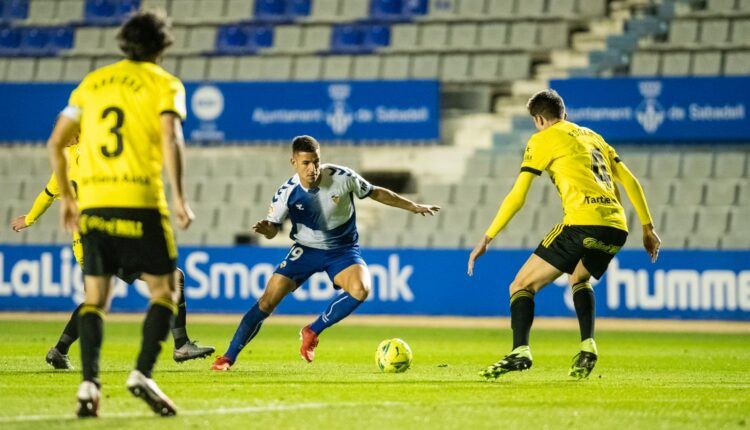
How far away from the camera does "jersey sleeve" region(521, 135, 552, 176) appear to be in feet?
29.8

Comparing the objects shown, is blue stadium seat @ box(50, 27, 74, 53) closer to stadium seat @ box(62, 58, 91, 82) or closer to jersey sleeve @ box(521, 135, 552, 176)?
stadium seat @ box(62, 58, 91, 82)

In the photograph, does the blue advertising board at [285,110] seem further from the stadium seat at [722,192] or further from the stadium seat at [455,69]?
the stadium seat at [722,192]

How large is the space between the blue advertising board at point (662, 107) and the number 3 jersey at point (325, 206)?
1170 cm

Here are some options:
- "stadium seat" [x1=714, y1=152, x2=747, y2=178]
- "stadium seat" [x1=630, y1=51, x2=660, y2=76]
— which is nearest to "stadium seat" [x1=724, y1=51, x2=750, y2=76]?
"stadium seat" [x1=630, y1=51, x2=660, y2=76]

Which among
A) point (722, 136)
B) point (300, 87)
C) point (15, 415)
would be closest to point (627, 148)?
point (722, 136)

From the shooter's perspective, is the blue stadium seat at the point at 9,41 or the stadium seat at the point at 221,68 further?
the blue stadium seat at the point at 9,41

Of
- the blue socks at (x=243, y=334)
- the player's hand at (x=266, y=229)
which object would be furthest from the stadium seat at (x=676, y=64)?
the player's hand at (x=266, y=229)

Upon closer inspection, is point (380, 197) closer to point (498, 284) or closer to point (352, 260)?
point (352, 260)

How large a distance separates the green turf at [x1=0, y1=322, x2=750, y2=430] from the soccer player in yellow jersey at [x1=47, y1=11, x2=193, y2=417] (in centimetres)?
50

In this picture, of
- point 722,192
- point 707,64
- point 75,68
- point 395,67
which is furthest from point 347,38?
point 722,192

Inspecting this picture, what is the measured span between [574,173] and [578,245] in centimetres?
53

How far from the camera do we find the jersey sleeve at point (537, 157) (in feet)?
29.8

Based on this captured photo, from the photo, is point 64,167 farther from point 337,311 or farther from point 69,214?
point 337,311

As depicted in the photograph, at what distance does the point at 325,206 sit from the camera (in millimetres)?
10352
